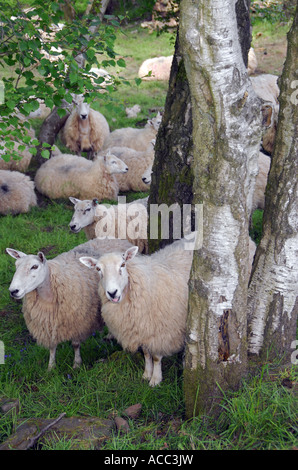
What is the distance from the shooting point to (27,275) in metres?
4.39

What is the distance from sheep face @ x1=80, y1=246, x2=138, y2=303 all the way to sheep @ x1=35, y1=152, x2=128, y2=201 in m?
3.94

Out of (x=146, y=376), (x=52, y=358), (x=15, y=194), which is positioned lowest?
(x=52, y=358)

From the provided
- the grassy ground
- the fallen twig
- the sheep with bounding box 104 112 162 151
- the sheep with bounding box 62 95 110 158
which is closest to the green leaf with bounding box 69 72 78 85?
the grassy ground

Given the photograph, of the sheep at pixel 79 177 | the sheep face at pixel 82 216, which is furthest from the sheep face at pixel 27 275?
the sheep at pixel 79 177

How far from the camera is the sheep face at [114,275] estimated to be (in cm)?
400

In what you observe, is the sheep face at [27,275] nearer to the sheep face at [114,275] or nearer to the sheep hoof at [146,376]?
the sheep face at [114,275]

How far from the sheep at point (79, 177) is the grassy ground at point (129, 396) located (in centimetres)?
234

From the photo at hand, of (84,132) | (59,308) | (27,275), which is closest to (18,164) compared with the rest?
(84,132)

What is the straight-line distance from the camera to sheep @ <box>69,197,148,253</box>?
6.27 meters

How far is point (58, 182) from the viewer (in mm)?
8656

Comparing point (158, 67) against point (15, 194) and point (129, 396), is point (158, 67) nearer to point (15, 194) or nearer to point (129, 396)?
point (15, 194)

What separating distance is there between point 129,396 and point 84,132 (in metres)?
6.87

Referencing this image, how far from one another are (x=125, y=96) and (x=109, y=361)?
9.67 metres

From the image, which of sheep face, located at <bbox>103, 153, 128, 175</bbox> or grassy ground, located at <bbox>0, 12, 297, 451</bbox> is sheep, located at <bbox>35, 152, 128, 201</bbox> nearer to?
sheep face, located at <bbox>103, 153, 128, 175</bbox>
